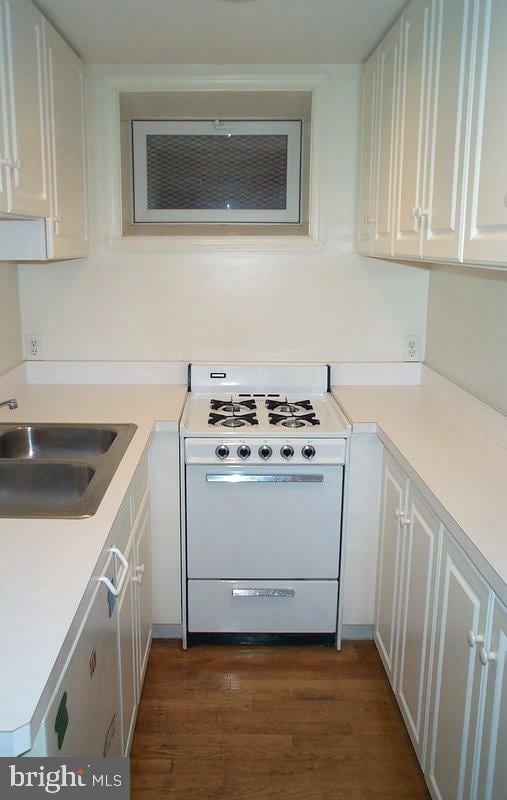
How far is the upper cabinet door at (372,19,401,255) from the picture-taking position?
2.25 metres

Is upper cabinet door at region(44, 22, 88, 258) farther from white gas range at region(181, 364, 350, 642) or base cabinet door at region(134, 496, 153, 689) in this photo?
base cabinet door at region(134, 496, 153, 689)

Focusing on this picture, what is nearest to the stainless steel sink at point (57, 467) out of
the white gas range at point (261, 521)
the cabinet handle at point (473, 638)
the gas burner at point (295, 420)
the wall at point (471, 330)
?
the white gas range at point (261, 521)

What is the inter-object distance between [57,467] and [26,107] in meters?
1.03

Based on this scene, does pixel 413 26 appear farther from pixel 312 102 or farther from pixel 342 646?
pixel 342 646

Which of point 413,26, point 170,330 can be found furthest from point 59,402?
point 413,26

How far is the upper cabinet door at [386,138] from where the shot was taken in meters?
2.25

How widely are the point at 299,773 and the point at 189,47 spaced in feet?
8.21

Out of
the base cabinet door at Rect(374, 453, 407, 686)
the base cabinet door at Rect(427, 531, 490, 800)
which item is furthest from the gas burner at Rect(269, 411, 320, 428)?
the base cabinet door at Rect(427, 531, 490, 800)

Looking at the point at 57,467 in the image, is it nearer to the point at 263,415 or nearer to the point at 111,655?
the point at 111,655

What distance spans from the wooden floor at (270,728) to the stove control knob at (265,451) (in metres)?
0.80

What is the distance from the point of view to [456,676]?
1.53 m

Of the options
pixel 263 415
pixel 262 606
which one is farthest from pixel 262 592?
pixel 263 415

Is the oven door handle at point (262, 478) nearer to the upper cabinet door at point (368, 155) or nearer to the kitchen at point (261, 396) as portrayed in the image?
the kitchen at point (261, 396)

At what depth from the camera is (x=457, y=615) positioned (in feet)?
5.04
